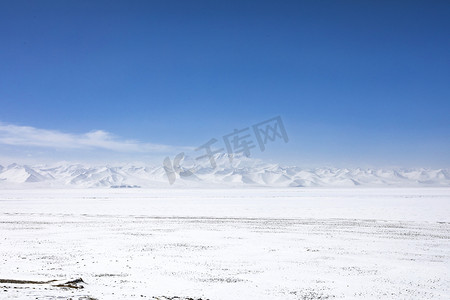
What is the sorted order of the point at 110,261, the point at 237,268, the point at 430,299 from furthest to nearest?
the point at 110,261 → the point at 237,268 → the point at 430,299

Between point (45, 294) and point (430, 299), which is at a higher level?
point (45, 294)

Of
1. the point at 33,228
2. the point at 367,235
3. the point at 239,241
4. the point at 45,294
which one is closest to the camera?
the point at 45,294

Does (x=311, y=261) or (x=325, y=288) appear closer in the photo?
(x=325, y=288)

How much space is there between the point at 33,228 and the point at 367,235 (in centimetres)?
1762

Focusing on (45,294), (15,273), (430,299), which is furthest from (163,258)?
(430,299)

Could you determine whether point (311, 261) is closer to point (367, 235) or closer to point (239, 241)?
point (239, 241)

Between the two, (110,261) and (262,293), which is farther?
(110,261)

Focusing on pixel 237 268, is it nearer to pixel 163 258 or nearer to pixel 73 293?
pixel 163 258

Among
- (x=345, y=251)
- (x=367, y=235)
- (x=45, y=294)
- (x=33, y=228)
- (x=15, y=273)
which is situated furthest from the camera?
(x=33, y=228)

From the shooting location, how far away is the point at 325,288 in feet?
28.6

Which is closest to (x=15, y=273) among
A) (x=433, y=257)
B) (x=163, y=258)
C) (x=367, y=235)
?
(x=163, y=258)

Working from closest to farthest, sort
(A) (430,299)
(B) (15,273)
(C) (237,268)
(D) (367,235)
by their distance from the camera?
(A) (430,299), (B) (15,273), (C) (237,268), (D) (367,235)

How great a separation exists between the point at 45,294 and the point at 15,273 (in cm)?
311

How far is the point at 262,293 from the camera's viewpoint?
8.36 metres
